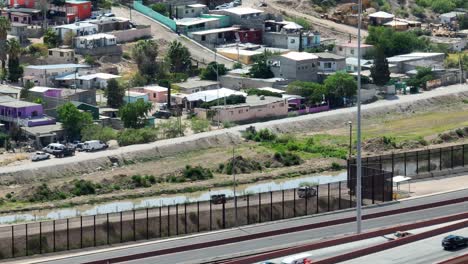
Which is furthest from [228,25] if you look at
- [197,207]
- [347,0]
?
[197,207]

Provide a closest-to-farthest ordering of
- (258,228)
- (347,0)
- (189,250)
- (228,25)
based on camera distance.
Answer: (189,250)
(258,228)
(228,25)
(347,0)

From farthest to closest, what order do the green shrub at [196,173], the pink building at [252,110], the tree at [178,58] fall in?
the tree at [178,58] < the pink building at [252,110] < the green shrub at [196,173]

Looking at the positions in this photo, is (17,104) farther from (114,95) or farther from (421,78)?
(421,78)

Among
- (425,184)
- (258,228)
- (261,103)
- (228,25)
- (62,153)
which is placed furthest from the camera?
(228,25)

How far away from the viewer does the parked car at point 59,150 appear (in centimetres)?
8256

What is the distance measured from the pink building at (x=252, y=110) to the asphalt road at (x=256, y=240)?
2531 cm

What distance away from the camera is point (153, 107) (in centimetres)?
9438

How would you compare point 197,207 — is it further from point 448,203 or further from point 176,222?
point 448,203

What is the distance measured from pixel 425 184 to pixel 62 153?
1985 cm

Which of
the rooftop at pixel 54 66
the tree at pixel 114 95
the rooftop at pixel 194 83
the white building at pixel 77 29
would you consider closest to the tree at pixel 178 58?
the rooftop at pixel 194 83

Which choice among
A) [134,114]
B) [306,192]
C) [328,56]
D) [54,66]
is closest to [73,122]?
[134,114]

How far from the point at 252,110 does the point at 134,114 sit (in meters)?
8.05

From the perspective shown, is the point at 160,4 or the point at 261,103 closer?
the point at 261,103

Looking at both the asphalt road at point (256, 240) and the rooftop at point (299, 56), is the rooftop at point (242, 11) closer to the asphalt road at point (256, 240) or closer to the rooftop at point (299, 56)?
the rooftop at point (299, 56)
